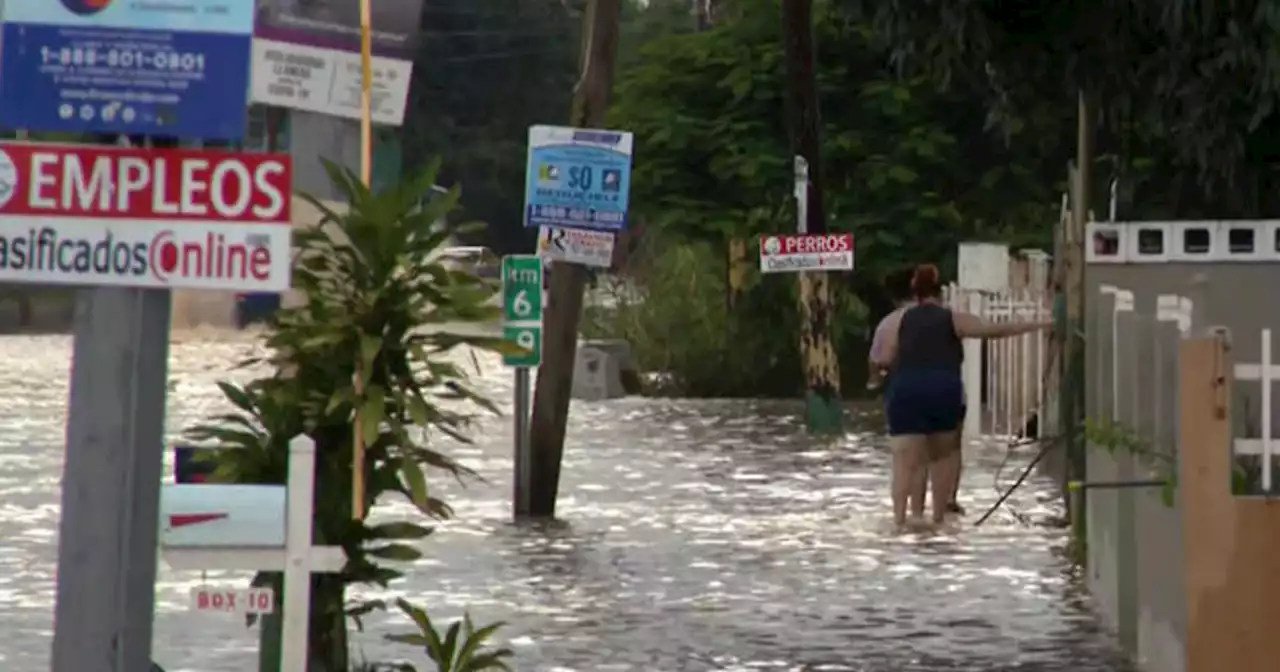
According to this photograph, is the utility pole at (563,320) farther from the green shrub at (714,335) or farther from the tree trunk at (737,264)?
the green shrub at (714,335)

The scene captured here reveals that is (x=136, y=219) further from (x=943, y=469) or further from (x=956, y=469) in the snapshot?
(x=956, y=469)

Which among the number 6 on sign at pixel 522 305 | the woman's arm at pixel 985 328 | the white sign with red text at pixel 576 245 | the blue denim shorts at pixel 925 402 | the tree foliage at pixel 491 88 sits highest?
the tree foliage at pixel 491 88

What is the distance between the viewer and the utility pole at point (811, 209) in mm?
27578

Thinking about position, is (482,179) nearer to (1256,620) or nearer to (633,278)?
(633,278)

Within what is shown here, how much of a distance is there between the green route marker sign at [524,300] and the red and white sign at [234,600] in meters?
9.24

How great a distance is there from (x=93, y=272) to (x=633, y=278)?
113ft

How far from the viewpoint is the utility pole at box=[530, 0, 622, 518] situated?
1798cm

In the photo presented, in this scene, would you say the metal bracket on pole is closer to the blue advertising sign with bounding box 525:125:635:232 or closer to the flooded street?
the flooded street

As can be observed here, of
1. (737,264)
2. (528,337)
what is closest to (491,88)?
(737,264)

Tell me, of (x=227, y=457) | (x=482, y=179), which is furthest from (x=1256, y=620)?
(x=482, y=179)

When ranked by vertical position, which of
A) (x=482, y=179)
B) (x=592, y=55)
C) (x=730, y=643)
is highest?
(x=482, y=179)

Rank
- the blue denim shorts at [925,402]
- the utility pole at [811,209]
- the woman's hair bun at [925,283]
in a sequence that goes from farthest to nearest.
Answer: the utility pole at [811,209] < the woman's hair bun at [925,283] < the blue denim shorts at [925,402]

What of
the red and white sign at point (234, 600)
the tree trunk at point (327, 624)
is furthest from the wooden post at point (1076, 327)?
the red and white sign at point (234, 600)

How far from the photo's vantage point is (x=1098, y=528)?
13.6m
